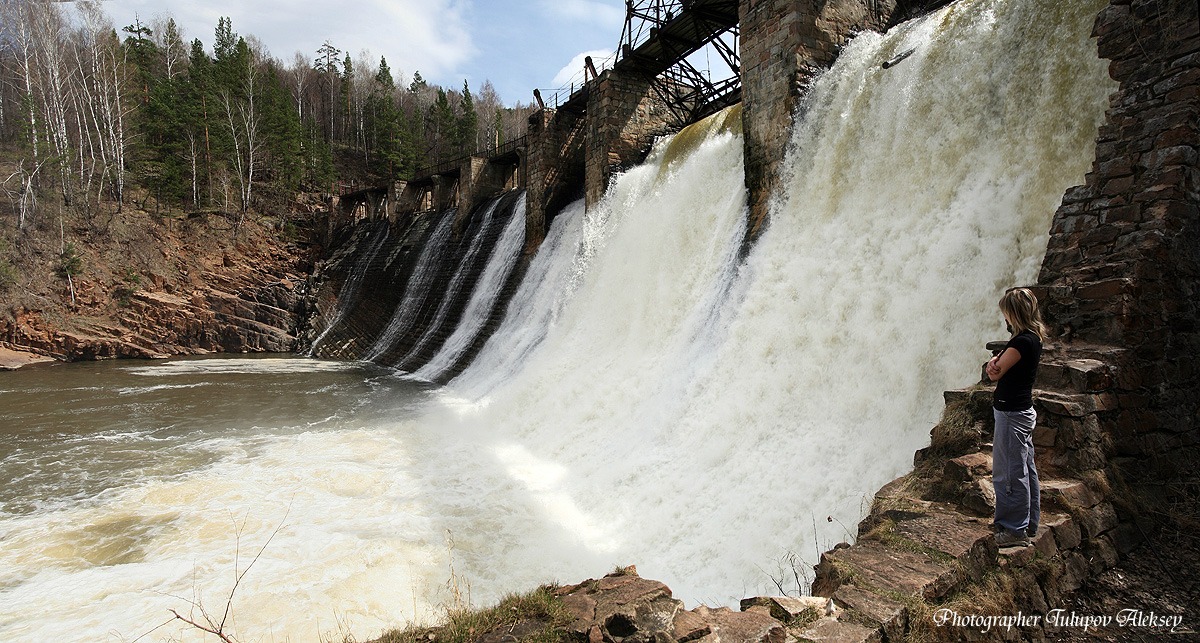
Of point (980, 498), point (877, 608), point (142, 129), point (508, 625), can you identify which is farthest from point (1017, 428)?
point (142, 129)

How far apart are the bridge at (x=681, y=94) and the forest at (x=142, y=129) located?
16.2m

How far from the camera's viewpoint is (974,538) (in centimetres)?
317

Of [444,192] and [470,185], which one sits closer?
[470,185]

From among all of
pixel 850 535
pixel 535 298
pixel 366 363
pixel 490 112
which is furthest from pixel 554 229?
pixel 490 112

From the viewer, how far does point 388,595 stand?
16.8 ft

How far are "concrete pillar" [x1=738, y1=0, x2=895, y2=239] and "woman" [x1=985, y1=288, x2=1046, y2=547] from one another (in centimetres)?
620

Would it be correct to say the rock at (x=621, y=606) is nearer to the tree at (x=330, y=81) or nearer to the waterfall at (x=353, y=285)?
the waterfall at (x=353, y=285)

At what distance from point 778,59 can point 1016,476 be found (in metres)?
8.64

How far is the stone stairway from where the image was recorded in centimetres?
275

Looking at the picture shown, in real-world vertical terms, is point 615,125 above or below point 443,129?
below

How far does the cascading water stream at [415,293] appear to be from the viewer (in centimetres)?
2084

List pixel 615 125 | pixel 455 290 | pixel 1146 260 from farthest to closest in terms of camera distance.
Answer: pixel 455 290, pixel 615 125, pixel 1146 260

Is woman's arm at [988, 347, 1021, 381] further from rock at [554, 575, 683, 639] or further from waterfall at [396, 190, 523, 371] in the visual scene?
waterfall at [396, 190, 523, 371]

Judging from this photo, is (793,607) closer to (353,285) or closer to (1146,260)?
(1146,260)
